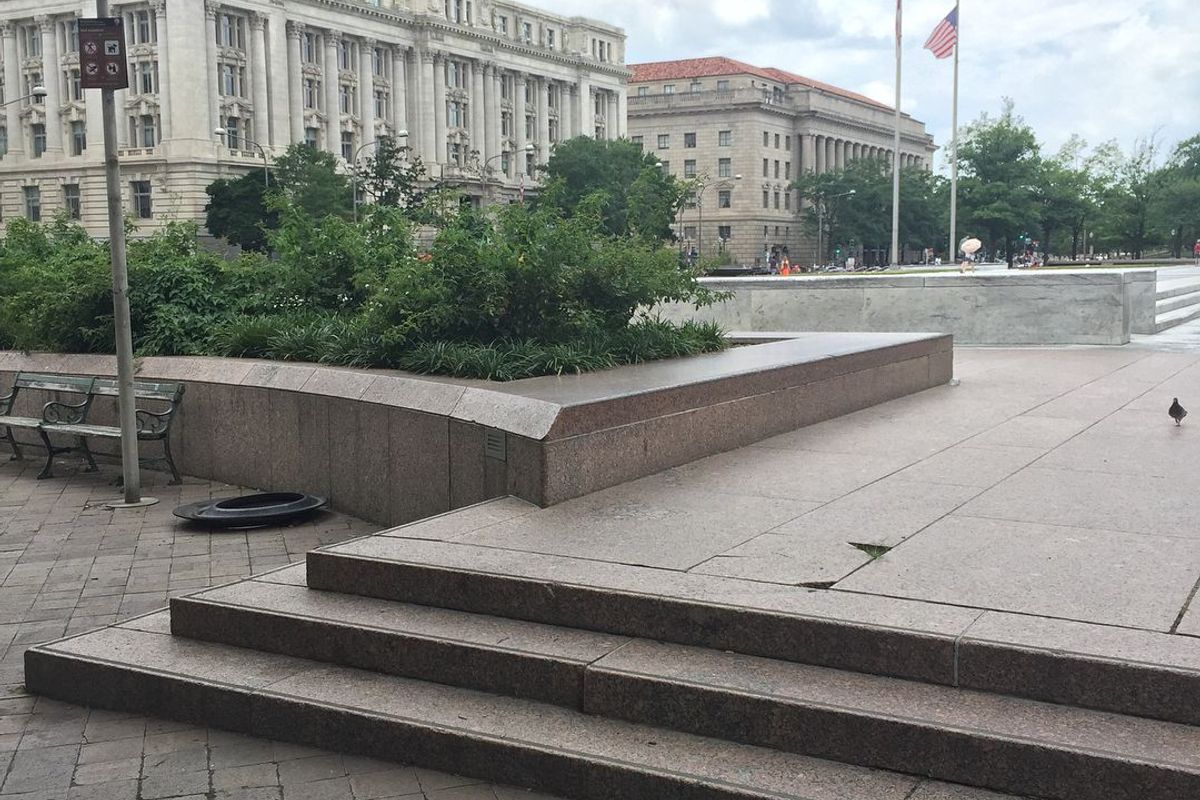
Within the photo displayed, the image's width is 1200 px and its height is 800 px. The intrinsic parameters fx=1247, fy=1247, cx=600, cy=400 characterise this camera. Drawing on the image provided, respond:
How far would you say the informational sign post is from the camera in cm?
1005

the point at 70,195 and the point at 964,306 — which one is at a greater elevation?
the point at 70,195

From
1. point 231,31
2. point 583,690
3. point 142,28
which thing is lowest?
point 583,690

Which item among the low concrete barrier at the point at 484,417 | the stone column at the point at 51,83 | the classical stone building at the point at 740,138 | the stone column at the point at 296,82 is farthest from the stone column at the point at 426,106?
the low concrete barrier at the point at 484,417

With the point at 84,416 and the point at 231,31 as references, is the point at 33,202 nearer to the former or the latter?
the point at 231,31

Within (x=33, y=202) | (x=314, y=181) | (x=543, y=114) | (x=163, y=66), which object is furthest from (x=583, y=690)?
(x=543, y=114)

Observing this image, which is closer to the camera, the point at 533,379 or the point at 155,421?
the point at 533,379

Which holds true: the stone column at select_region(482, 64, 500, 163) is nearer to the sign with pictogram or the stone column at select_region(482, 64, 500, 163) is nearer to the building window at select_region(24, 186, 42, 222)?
the building window at select_region(24, 186, 42, 222)

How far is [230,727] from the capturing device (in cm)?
526

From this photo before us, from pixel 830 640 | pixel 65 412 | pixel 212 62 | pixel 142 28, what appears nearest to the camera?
pixel 830 640

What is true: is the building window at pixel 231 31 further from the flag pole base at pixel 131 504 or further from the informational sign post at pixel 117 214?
the flag pole base at pixel 131 504

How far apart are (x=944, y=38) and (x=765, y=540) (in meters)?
47.6

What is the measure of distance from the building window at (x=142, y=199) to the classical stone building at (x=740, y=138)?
54304 mm

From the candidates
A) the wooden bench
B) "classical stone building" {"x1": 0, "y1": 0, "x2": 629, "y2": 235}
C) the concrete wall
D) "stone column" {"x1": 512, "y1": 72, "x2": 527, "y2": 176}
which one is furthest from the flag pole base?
"stone column" {"x1": 512, "y1": 72, "x2": 527, "y2": 176}

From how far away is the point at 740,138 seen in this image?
13025cm
